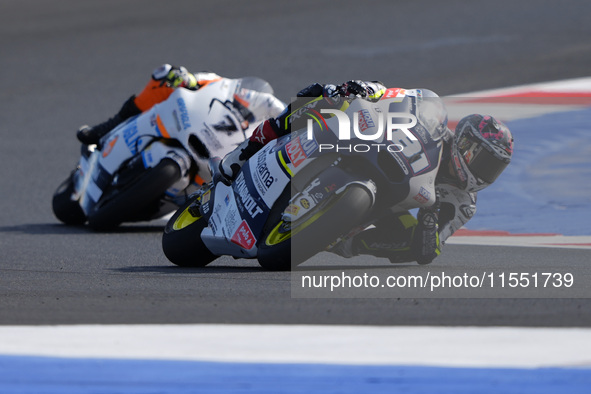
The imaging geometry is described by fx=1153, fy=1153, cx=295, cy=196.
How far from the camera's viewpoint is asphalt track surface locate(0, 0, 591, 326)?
4926 millimetres

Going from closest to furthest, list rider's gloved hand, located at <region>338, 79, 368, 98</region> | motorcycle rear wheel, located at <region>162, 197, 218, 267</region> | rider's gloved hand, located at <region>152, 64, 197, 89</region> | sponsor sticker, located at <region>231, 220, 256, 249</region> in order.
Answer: rider's gloved hand, located at <region>338, 79, 368, 98</region> < sponsor sticker, located at <region>231, 220, 256, 249</region> < motorcycle rear wheel, located at <region>162, 197, 218, 267</region> < rider's gloved hand, located at <region>152, 64, 197, 89</region>

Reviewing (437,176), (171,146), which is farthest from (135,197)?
(437,176)

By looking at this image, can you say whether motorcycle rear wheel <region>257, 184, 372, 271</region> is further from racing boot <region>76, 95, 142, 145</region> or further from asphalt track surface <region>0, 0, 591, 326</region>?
racing boot <region>76, 95, 142, 145</region>

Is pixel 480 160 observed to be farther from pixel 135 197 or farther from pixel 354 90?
pixel 135 197

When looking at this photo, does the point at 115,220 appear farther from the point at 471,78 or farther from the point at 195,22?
the point at 195,22

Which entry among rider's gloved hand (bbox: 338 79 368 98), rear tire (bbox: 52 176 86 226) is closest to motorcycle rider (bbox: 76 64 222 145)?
rear tire (bbox: 52 176 86 226)

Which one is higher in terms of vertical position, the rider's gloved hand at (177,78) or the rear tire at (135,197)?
the rider's gloved hand at (177,78)

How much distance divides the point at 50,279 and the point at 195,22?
13.7 m

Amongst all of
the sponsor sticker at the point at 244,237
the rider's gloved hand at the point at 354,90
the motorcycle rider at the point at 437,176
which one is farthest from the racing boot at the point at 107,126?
the rider's gloved hand at the point at 354,90

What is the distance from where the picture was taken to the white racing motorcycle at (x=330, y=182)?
591cm

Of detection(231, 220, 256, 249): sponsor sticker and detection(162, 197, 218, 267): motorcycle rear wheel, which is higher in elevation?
detection(231, 220, 256, 249): sponsor sticker

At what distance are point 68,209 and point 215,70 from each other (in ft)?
22.6

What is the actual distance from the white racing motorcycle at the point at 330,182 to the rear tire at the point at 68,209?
11.1ft

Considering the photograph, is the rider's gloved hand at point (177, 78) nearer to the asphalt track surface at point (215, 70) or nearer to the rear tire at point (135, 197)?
the rear tire at point (135, 197)
